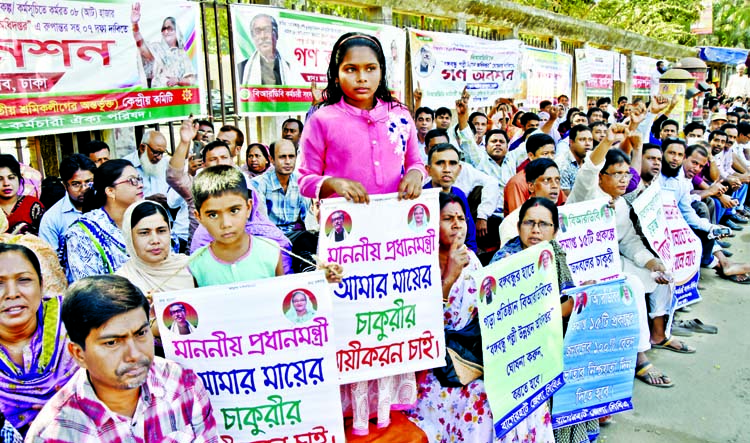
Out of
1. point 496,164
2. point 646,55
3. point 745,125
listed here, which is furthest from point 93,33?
point 646,55

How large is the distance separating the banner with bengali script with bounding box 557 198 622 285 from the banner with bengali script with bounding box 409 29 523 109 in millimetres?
4878

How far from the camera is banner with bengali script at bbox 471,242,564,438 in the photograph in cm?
264

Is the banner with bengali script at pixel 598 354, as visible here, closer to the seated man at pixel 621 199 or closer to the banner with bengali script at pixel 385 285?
the banner with bengali script at pixel 385 285

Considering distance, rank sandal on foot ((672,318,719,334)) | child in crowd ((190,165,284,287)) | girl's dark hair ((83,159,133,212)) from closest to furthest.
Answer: child in crowd ((190,165,284,287))
girl's dark hair ((83,159,133,212))
sandal on foot ((672,318,719,334))

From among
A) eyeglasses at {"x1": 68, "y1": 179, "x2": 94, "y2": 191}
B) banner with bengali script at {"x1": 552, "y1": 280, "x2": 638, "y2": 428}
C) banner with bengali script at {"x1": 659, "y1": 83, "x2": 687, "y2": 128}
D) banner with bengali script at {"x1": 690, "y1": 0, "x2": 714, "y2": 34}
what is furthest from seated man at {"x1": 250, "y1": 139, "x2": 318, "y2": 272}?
banner with bengali script at {"x1": 690, "y1": 0, "x2": 714, "y2": 34}

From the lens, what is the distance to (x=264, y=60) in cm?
600

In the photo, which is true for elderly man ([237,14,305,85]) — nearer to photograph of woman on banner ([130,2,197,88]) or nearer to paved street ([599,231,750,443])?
photograph of woman on banner ([130,2,197,88])

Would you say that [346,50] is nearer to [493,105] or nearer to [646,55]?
[493,105]

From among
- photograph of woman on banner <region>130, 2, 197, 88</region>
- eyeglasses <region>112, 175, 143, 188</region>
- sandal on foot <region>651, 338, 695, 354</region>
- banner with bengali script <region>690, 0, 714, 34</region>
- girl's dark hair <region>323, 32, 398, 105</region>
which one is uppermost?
banner with bengali script <region>690, 0, 714, 34</region>

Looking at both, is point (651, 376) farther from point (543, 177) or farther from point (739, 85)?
point (739, 85)

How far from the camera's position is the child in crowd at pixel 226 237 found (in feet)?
7.98

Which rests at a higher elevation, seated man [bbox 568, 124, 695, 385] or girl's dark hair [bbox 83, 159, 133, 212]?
girl's dark hair [bbox 83, 159, 133, 212]

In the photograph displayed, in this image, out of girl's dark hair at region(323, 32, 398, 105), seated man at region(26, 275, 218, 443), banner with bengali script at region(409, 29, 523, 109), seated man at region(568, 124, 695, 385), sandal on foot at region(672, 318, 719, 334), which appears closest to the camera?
seated man at region(26, 275, 218, 443)

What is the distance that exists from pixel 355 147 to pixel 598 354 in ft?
5.82
